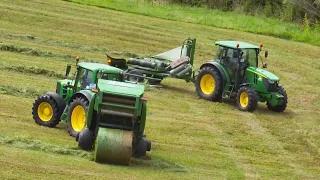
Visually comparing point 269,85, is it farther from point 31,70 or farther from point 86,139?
point 86,139

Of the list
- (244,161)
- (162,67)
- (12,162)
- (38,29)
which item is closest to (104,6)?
(38,29)

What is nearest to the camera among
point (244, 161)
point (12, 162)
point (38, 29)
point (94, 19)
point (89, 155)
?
point (12, 162)

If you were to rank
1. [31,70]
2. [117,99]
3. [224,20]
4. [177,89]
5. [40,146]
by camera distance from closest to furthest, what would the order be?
[117,99] < [40,146] < [31,70] < [177,89] < [224,20]

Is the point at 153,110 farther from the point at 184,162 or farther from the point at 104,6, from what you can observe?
the point at 104,6

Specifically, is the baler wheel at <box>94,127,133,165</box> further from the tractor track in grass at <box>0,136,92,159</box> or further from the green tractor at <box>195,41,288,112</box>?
the green tractor at <box>195,41,288,112</box>

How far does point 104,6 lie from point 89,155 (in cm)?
2657

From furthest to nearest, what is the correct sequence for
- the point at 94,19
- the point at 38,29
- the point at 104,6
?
the point at 104,6
the point at 94,19
the point at 38,29

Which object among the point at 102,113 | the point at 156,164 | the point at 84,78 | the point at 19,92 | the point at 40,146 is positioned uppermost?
the point at 84,78

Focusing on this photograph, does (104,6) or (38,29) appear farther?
(104,6)

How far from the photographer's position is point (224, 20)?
137 ft

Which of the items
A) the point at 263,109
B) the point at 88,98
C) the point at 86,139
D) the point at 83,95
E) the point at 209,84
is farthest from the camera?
the point at 209,84

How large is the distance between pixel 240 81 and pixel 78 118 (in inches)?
334

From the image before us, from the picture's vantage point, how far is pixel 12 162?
47.0 ft

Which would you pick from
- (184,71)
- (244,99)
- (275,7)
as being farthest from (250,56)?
(275,7)
